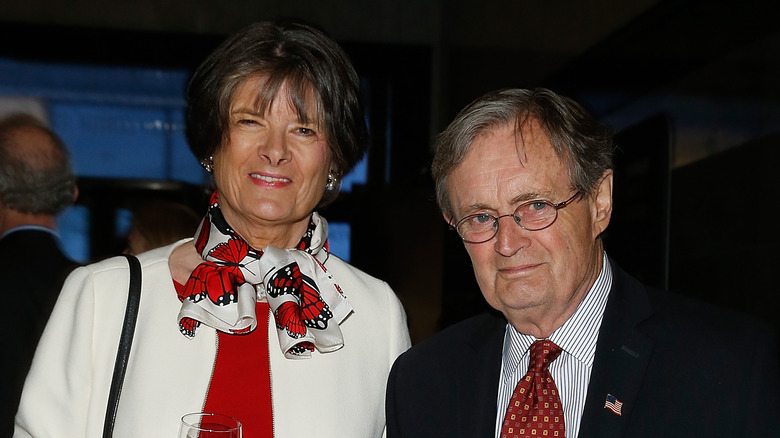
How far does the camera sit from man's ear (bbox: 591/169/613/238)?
2490 millimetres

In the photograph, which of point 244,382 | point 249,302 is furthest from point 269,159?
point 244,382

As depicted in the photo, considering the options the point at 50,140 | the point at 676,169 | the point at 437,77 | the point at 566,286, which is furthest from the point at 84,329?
the point at 437,77

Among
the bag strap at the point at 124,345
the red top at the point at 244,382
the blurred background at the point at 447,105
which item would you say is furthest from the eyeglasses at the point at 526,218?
the blurred background at the point at 447,105

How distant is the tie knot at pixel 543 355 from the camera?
2.38m

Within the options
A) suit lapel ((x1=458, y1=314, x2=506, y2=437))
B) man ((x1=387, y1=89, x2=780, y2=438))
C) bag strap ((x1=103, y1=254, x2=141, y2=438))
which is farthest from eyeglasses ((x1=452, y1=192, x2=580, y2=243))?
bag strap ((x1=103, y1=254, x2=141, y2=438))

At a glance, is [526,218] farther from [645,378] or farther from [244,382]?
[244,382]

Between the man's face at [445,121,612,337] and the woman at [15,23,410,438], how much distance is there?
1.28 feet

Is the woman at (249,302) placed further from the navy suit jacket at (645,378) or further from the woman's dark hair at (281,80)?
the navy suit jacket at (645,378)

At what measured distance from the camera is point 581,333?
2400 millimetres

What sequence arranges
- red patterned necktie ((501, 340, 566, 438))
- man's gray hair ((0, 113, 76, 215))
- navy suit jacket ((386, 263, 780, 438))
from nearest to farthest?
navy suit jacket ((386, 263, 780, 438)), red patterned necktie ((501, 340, 566, 438)), man's gray hair ((0, 113, 76, 215))

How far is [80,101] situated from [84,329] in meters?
5.39

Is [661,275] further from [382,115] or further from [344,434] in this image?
[382,115]

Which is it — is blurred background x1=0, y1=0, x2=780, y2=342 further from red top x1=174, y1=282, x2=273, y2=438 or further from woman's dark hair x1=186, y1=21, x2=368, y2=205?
red top x1=174, y1=282, x2=273, y2=438

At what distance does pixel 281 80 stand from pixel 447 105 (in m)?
5.23
